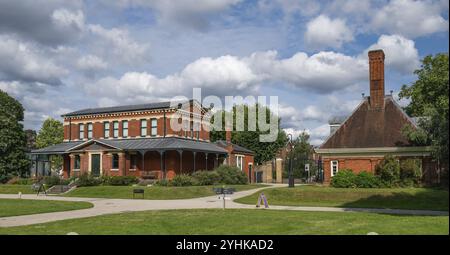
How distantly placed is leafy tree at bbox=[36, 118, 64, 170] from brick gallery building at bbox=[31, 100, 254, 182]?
818 inches

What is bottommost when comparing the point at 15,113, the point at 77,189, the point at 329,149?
the point at 77,189

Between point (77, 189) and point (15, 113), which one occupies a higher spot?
point (15, 113)

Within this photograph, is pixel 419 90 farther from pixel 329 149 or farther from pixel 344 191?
pixel 344 191

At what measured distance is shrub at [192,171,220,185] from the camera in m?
41.3

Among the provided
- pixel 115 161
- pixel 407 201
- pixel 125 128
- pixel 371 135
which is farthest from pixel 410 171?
pixel 125 128

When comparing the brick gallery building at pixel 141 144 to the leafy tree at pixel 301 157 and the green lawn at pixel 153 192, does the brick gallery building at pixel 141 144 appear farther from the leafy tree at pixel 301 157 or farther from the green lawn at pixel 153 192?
the leafy tree at pixel 301 157

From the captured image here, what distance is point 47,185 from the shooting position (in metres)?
42.0

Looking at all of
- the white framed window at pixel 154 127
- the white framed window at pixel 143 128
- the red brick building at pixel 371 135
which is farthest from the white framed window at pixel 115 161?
the red brick building at pixel 371 135

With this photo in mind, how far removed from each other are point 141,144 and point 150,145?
1.54 metres

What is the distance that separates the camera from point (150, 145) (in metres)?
45.7

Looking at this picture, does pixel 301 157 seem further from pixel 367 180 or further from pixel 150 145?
pixel 367 180
